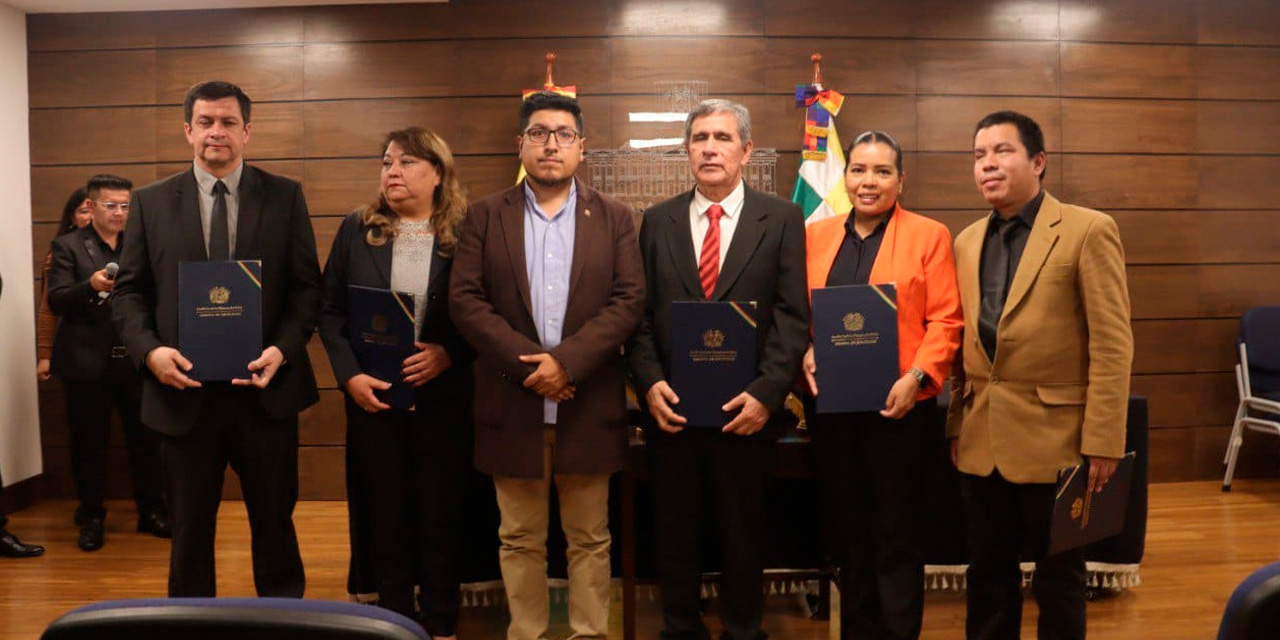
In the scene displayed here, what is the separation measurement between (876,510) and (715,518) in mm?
424

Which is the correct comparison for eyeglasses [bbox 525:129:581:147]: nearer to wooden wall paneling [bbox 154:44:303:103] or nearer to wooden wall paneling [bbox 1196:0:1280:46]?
wooden wall paneling [bbox 154:44:303:103]

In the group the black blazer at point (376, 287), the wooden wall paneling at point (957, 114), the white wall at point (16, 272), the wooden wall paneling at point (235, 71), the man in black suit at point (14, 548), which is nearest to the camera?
the black blazer at point (376, 287)

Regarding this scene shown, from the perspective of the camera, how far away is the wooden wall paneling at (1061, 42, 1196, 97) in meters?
5.48

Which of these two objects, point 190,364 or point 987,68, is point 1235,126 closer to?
point 987,68

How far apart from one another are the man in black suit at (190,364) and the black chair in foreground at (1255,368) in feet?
15.6

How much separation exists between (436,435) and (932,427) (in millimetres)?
1379

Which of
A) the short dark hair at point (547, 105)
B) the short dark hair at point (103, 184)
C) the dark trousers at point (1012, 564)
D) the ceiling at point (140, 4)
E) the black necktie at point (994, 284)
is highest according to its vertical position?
the ceiling at point (140, 4)

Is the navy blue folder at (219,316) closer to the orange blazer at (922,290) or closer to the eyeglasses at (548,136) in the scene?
the eyeglasses at (548,136)

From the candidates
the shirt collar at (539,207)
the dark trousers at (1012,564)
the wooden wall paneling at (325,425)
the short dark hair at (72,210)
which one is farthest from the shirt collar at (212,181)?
the wooden wall paneling at (325,425)

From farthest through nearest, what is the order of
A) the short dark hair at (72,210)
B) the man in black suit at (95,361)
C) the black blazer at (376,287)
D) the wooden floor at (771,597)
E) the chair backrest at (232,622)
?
the short dark hair at (72,210) → the man in black suit at (95,361) → the wooden floor at (771,597) → the black blazer at (376,287) → the chair backrest at (232,622)

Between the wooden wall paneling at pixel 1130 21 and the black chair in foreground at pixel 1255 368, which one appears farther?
the wooden wall paneling at pixel 1130 21

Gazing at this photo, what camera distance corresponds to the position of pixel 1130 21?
550 centimetres

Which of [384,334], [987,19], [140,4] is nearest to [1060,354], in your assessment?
[384,334]

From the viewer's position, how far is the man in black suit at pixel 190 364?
2611 mm
